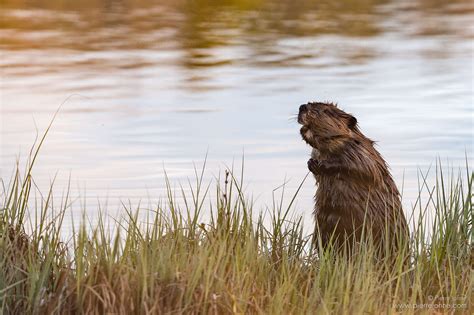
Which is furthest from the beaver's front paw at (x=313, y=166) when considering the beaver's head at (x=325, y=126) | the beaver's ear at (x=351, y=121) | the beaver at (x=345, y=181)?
the beaver's ear at (x=351, y=121)

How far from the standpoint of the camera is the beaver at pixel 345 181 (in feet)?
20.7

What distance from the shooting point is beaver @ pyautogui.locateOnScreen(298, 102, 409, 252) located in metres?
6.32

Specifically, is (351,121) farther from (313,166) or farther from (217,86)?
(217,86)

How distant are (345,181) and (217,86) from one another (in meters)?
8.53

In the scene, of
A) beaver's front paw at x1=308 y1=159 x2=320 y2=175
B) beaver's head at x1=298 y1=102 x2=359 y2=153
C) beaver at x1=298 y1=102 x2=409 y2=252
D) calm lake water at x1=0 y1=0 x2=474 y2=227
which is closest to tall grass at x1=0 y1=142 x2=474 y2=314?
beaver at x1=298 y1=102 x2=409 y2=252

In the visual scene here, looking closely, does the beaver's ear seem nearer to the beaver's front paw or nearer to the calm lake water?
the beaver's front paw

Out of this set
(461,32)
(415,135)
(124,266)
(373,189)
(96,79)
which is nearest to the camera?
(124,266)

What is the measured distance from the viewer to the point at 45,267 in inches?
203

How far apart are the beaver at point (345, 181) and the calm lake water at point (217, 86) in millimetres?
431

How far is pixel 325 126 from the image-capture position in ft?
21.3

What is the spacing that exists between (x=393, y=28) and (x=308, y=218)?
14438 millimetres

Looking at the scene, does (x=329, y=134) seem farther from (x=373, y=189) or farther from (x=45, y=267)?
(x=45, y=267)

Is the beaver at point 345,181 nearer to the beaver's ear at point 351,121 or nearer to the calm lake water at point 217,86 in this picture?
the beaver's ear at point 351,121

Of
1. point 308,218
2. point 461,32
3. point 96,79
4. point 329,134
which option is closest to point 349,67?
point 96,79
